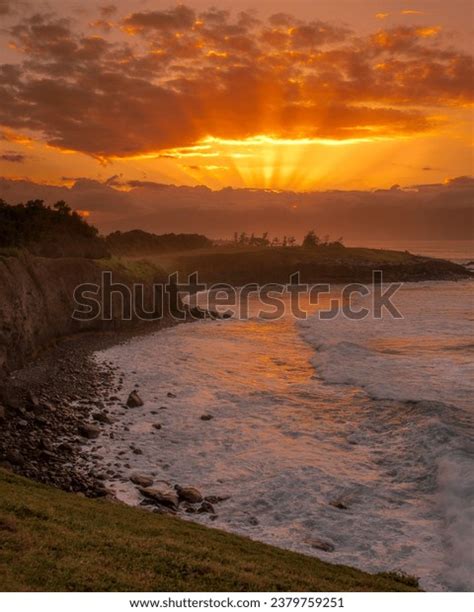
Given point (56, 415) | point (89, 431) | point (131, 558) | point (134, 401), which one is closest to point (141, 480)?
point (89, 431)

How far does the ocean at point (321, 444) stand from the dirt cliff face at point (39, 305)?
444cm

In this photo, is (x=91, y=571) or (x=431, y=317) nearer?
(x=91, y=571)

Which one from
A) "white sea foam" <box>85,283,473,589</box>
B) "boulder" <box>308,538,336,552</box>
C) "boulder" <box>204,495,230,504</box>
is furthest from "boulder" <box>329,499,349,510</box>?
"boulder" <box>204,495,230,504</box>

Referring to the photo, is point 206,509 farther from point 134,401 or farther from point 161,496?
point 134,401

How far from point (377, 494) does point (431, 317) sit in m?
47.3

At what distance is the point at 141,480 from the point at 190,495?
1.95 m

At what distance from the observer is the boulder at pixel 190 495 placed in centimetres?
1723

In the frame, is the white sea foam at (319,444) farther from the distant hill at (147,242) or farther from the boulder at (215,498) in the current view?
the distant hill at (147,242)

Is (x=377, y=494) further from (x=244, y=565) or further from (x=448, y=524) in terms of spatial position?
(x=244, y=565)

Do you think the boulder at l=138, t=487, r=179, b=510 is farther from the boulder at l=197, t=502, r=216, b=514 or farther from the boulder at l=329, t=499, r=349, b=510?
the boulder at l=329, t=499, r=349, b=510

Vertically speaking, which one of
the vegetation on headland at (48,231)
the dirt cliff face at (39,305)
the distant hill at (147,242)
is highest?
the distant hill at (147,242)

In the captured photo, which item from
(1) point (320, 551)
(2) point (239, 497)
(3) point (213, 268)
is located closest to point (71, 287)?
(2) point (239, 497)

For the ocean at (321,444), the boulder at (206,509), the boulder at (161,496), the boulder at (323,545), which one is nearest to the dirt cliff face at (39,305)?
the ocean at (321,444)

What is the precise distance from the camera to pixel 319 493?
708 inches
